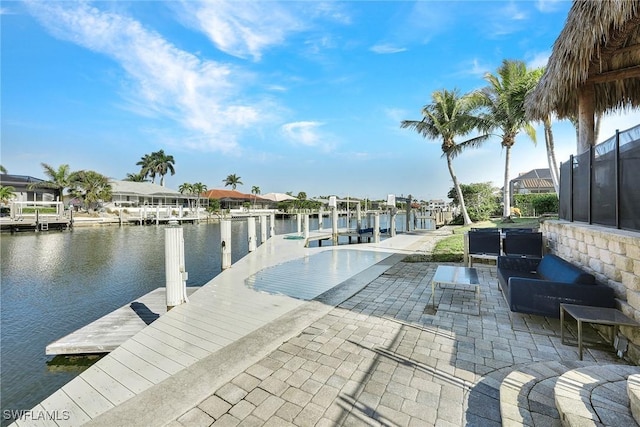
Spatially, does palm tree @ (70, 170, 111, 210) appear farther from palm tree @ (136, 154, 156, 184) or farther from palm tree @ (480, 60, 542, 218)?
palm tree @ (480, 60, 542, 218)

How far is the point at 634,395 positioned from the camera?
1.59 m

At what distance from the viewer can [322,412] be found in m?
1.98

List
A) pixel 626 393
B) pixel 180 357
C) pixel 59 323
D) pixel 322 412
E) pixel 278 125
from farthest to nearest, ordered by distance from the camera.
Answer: pixel 278 125 → pixel 59 323 → pixel 180 357 → pixel 322 412 → pixel 626 393

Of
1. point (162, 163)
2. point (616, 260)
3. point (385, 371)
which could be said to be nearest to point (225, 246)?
point (385, 371)

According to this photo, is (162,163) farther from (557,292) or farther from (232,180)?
(557,292)

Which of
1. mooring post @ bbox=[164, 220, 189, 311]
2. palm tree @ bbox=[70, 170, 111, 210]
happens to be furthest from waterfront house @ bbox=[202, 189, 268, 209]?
mooring post @ bbox=[164, 220, 189, 311]

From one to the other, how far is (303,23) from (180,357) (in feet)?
37.3

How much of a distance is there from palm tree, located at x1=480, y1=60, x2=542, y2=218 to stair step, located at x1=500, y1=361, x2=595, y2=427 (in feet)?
46.8

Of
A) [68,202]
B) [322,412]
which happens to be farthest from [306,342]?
[68,202]

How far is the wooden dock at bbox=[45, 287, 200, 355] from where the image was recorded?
13.9 ft

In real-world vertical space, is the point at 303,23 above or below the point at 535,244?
above

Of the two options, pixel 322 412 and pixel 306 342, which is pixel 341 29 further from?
pixel 322 412

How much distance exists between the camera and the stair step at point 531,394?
178cm

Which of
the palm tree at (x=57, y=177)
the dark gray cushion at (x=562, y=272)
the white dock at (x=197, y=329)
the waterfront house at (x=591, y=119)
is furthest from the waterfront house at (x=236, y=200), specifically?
the dark gray cushion at (x=562, y=272)
